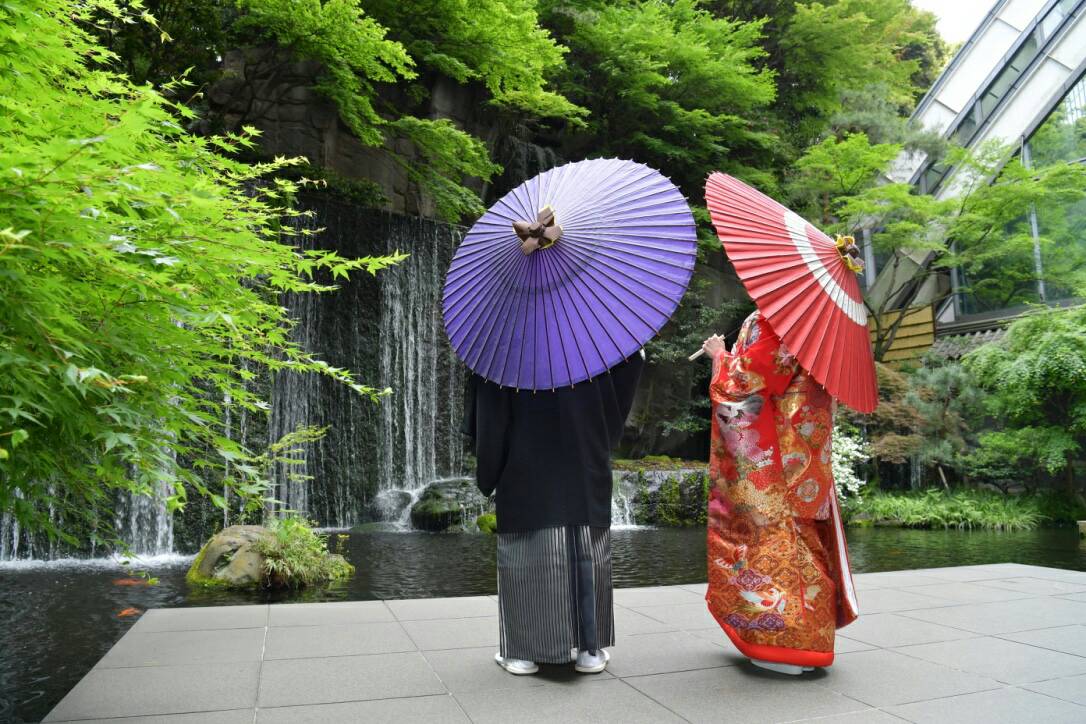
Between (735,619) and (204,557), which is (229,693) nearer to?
(735,619)

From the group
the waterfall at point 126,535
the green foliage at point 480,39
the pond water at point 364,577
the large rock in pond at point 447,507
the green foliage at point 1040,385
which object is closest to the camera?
the pond water at point 364,577

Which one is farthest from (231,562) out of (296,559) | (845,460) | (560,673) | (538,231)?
(845,460)

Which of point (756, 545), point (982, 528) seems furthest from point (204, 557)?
point (982, 528)

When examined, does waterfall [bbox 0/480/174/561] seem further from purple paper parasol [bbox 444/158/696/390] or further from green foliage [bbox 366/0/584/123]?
green foliage [bbox 366/0/584/123]

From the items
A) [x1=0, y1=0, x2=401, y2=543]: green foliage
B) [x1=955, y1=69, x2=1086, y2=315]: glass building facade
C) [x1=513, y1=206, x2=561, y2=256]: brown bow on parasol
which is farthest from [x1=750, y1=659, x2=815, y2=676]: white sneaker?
[x1=955, y1=69, x2=1086, y2=315]: glass building facade

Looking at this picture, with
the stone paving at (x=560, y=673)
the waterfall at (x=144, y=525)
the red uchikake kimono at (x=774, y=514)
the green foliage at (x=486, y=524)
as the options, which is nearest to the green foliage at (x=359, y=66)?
the green foliage at (x=486, y=524)

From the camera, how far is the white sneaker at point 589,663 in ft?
11.0

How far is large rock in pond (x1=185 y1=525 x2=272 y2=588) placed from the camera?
6812mm

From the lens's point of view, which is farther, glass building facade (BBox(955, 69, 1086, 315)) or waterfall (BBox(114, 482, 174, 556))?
glass building facade (BBox(955, 69, 1086, 315))

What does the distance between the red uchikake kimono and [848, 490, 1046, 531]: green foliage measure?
39.5 ft

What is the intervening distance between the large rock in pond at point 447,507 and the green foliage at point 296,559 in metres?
4.26

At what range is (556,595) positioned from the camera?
11.0ft

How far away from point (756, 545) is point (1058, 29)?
69.6ft

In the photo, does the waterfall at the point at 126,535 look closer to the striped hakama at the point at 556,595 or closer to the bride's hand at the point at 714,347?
the striped hakama at the point at 556,595
